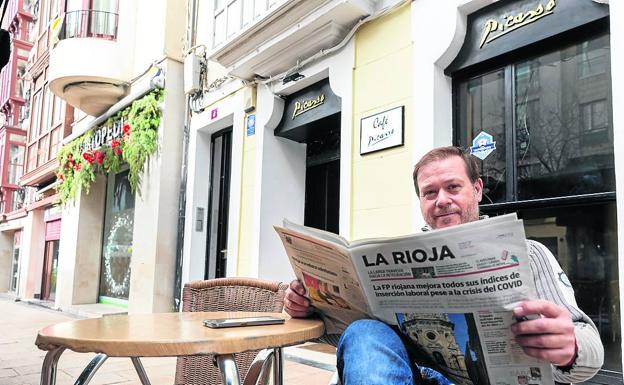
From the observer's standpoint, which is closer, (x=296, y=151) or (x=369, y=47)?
(x=369, y=47)

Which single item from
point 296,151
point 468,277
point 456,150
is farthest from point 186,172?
Answer: point 468,277

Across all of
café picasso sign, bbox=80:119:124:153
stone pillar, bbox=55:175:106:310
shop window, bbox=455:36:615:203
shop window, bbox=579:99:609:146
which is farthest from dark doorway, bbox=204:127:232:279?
shop window, bbox=579:99:609:146

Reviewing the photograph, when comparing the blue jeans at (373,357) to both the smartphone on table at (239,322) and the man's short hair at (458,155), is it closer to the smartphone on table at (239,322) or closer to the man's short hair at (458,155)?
the smartphone on table at (239,322)

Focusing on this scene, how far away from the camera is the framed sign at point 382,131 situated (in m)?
3.91

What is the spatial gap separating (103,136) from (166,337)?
814cm

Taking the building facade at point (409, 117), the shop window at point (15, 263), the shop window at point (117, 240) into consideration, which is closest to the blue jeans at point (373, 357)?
the building facade at point (409, 117)

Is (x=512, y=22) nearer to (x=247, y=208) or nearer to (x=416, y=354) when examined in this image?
(x=416, y=354)

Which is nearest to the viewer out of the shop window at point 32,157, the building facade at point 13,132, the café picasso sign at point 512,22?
the café picasso sign at point 512,22

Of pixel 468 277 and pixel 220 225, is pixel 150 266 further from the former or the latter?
pixel 468 277

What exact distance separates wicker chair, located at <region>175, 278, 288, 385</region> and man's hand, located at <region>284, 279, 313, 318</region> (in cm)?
37

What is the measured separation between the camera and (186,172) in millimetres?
6887

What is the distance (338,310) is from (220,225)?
536 centimetres

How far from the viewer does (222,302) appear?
214cm

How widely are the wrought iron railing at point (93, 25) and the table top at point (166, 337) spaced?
793 centimetres
